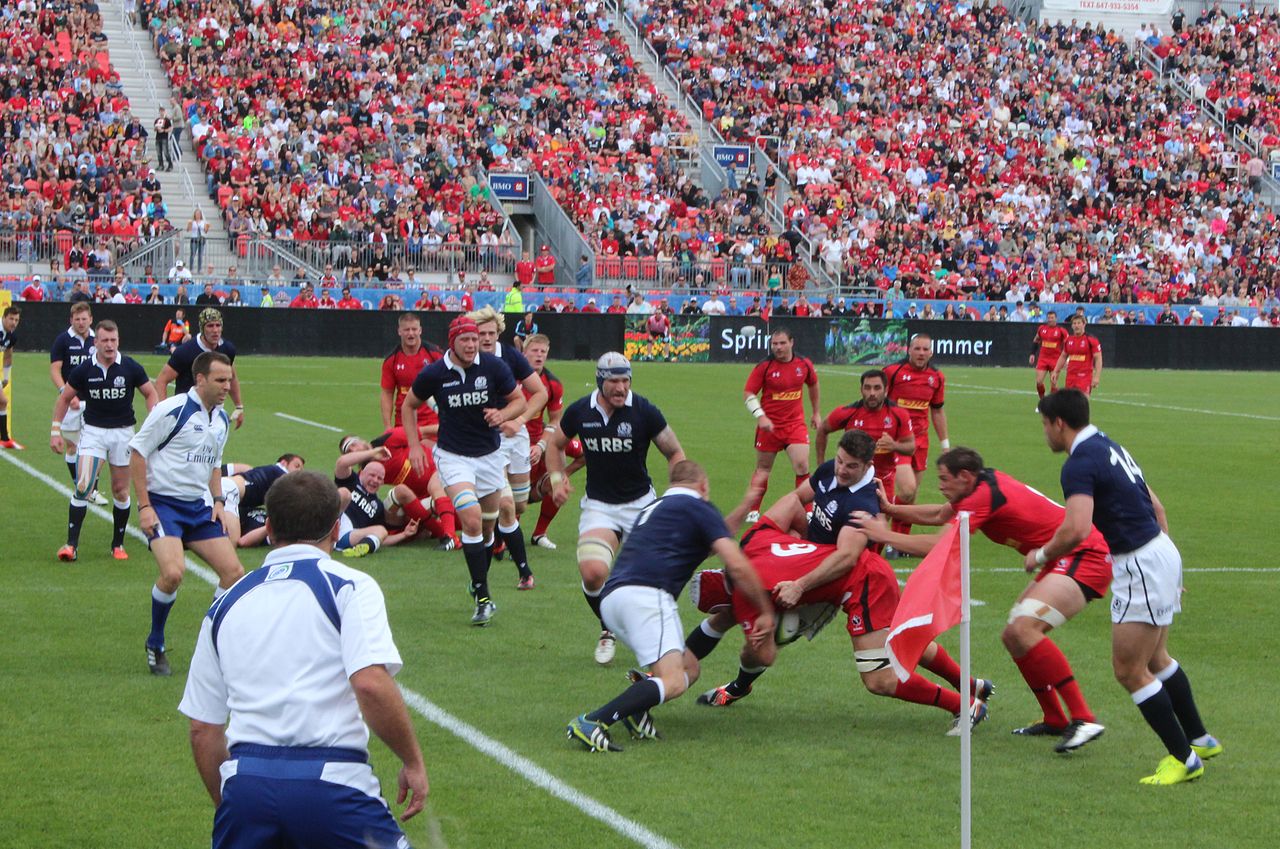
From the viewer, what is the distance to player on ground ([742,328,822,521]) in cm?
1677

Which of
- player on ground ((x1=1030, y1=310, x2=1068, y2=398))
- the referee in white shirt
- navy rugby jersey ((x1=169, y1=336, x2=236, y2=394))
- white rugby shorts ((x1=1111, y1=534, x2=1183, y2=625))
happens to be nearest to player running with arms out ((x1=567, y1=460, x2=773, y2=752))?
white rugby shorts ((x1=1111, y1=534, x2=1183, y2=625))

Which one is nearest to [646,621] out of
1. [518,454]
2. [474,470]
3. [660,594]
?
[660,594]

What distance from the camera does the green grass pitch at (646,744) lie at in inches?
273

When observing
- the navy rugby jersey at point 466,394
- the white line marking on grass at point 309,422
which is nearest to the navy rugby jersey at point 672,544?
the navy rugby jersey at point 466,394

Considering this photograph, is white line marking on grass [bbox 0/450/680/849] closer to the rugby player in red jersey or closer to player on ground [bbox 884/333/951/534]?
the rugby player in red jersey

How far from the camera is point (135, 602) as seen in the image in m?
12.0

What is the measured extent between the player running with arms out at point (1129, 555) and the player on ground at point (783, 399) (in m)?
8.76

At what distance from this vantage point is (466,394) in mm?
12000

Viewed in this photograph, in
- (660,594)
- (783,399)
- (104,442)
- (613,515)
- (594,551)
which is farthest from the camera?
(783,399)

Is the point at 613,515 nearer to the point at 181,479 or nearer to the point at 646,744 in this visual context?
the point at 646,744

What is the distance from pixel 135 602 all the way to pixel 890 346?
34190 mm

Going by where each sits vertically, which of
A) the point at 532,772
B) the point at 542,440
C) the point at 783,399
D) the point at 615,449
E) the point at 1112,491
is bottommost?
the point at 532,772

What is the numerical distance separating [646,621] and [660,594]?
6.8 inches

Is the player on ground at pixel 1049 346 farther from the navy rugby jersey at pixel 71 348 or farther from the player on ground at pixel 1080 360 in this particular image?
the navy rugby jersey at pixel 71 348
